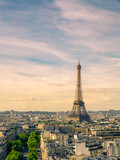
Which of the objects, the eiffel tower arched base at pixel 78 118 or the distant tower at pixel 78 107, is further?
the eiffel tower arched base at pixel 78 118

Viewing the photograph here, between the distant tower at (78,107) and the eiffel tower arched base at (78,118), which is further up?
the distant tower at (78,107)

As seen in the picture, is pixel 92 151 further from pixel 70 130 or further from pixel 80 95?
pixel 80 95

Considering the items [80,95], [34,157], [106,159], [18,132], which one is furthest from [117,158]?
[80,95]

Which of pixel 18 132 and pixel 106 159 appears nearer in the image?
pixel 106 159

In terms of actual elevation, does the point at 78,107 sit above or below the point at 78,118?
above

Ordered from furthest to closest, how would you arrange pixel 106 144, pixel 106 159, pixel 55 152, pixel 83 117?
pixel 83 117
pixel 106 144
pixel 55 152
pixel 106 159

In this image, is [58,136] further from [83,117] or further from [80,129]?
[83,117]

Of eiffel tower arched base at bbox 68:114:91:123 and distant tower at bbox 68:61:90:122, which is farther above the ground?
distant tower at bbox 68:61:90:122

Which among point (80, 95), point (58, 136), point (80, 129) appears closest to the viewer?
point (58, 136)

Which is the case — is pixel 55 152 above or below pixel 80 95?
below

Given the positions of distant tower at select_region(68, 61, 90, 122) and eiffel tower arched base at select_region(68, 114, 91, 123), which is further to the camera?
eiffel tower arched base at select_region(68, 114, 91, 123)

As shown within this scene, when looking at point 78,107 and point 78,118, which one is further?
point 78,118
